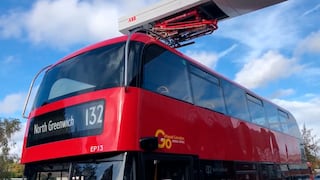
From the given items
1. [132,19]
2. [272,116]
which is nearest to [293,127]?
[272,116]

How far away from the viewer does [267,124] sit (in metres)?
10.6

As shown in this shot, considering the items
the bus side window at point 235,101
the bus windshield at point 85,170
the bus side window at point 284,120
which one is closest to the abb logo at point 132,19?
the bus side window at point 235,101

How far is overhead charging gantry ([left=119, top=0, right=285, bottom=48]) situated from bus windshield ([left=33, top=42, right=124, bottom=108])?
2.73 metres

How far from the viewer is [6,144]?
32.2 m

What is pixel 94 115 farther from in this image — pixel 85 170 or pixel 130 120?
pixel 85 170

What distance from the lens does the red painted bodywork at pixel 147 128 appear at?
5160 mm

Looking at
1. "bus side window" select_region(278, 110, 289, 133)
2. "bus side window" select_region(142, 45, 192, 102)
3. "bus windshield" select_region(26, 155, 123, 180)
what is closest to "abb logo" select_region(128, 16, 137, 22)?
"bus side window" select_region(142, 45, 192, 102)

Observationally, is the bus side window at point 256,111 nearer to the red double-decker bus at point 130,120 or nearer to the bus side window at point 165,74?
the red double-decker bus at point 130,120

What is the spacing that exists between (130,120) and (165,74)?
1.32 m

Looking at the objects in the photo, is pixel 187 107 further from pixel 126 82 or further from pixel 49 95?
pixel 49 95

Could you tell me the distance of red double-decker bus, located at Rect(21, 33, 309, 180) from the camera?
5145 millimetres

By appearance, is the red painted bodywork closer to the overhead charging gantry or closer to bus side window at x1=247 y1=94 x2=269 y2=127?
bus side window at x1=247 y1=94 x2=269 y2=127

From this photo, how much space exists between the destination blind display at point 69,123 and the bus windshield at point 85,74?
28cm

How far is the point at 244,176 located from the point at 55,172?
4.08 metres
